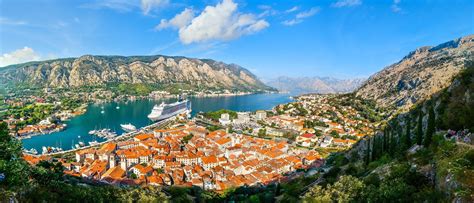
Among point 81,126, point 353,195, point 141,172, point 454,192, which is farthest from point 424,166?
point 81,126

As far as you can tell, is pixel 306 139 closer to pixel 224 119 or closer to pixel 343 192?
pixel 224 119

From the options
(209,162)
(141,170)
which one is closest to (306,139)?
(209,162)

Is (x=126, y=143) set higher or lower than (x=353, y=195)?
lower

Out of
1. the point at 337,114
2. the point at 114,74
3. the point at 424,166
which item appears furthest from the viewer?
the point at 114,74

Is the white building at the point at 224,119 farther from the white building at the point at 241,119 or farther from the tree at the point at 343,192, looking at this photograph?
the tree at the point at 343,192

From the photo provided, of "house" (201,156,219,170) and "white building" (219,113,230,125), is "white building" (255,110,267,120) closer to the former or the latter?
"white building" (219,113,230,125)

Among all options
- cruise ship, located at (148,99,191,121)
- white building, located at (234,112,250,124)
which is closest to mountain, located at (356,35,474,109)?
white building, located at (234,112,250,124)

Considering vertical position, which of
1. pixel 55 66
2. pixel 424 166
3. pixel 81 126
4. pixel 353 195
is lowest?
pixel 81 126

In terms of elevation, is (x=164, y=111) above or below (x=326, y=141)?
above

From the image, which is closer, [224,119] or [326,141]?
[326,141]

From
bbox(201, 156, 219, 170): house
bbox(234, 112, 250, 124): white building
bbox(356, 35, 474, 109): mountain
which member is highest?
bbox(356, 35, 474, 109): mountain

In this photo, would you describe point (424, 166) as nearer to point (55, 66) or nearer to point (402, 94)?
point (402, 94)
